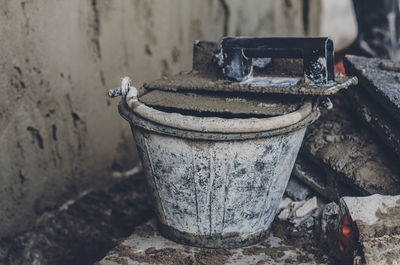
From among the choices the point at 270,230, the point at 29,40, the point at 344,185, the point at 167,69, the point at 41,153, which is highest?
the point at 29,40

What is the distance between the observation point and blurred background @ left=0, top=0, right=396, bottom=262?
8.21ft

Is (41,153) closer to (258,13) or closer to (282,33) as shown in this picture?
(258,13)

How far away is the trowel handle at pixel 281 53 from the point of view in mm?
2160

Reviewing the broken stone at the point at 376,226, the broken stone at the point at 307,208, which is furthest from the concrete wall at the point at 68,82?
the broken stone at the point at 376,226

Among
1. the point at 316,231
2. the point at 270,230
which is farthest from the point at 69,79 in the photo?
the point at 316,231

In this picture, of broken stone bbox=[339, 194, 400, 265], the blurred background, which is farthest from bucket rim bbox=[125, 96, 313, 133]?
the blurred background

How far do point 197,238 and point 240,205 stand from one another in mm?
273

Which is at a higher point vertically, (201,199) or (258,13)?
(258,13)

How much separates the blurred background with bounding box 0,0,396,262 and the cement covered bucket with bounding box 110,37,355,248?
23.2 inches

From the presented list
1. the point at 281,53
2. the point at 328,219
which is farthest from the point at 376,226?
the point at 281,53

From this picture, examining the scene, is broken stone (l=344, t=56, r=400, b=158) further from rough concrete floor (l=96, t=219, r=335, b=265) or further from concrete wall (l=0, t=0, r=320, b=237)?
concrete wall (l=0, t=0, r=320, b=237)

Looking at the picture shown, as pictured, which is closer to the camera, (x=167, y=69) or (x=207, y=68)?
(x=207, y=68)

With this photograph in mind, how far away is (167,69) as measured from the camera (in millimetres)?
3506

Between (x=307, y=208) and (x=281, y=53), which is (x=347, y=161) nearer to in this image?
(x=307, y=208)
